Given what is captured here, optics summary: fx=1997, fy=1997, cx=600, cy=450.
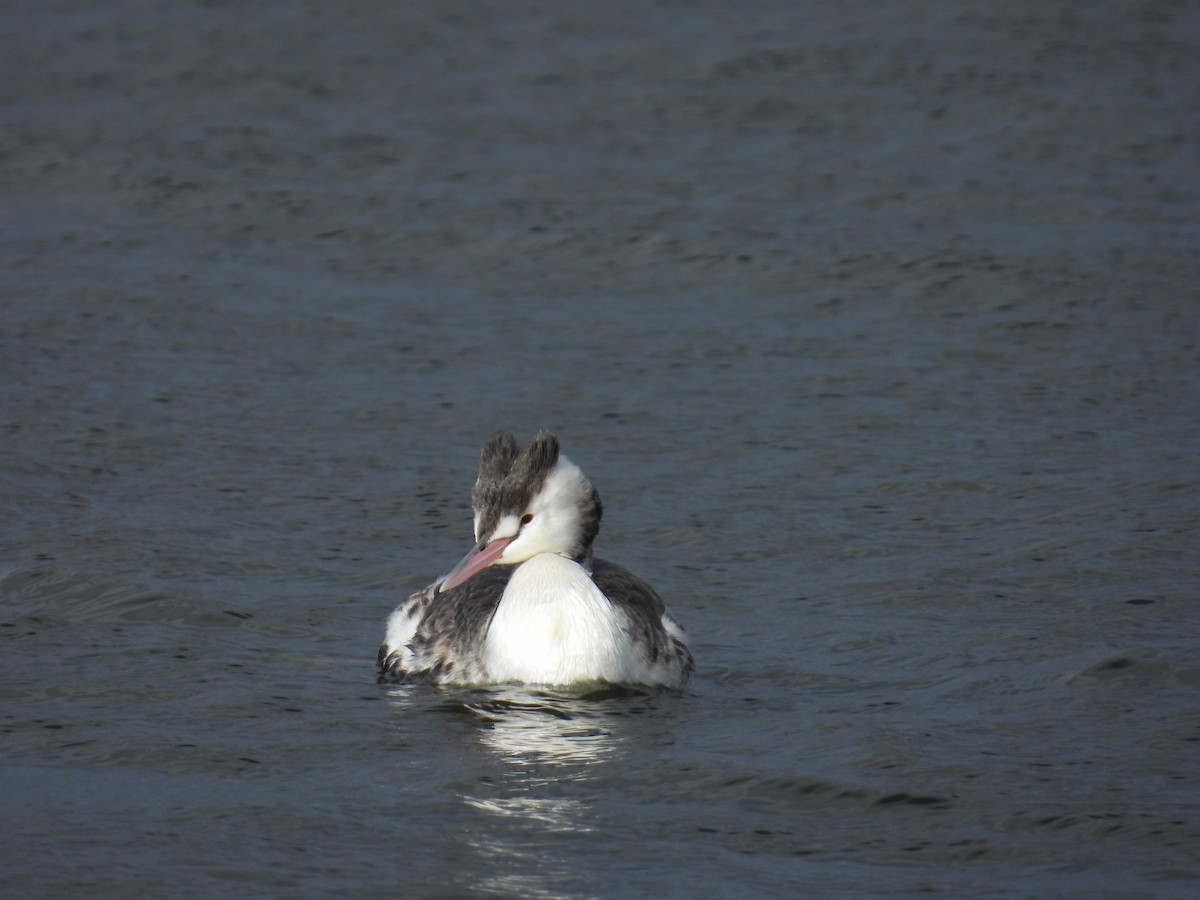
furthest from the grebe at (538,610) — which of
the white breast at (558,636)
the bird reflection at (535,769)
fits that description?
the bird reflection at (535,769)

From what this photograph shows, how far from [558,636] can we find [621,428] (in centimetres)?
425

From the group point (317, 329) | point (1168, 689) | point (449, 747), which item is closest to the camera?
point (449, 747)

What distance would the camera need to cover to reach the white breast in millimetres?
9023

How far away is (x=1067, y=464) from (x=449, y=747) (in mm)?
5425

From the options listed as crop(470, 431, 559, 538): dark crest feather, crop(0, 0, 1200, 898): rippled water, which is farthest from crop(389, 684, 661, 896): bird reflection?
crop(470, 431, 559, 538): dark crest feather

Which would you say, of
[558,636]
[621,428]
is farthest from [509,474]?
[621,428]

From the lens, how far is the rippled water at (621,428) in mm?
7473

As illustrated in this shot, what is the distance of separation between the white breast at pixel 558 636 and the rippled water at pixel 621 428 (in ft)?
0.45

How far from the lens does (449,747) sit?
8266 millimetres

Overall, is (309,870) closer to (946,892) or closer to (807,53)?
(946,892)

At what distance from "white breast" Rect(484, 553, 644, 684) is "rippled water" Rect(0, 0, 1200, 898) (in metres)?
0.14

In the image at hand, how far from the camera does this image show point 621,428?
43.2 ft

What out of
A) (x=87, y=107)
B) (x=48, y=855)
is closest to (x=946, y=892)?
(x=48, y=855)

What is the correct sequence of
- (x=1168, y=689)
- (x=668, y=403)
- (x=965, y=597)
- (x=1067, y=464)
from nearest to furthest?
(x=1168, y=689), (x=965, y=597), (x=1067, y=464), (x=668, y=403)
